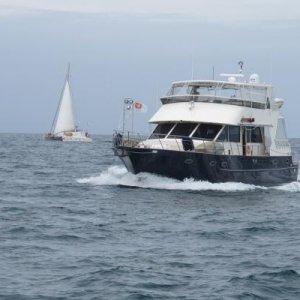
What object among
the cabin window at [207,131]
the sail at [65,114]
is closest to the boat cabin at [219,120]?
the cabin window at [207,131]

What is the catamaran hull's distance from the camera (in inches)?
1052

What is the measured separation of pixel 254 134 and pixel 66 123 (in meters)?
70.3

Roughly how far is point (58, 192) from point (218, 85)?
25.9 feet

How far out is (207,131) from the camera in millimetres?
28703

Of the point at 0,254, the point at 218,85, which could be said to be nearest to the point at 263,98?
the point at 218,85

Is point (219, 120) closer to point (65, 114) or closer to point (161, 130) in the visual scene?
point (161, 130)

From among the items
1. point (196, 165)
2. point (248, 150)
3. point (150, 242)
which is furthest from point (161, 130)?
point (150, 242)

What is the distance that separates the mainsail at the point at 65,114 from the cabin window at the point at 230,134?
69912mm

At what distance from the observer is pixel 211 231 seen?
17766 mm

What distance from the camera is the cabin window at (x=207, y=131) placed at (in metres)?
28.6

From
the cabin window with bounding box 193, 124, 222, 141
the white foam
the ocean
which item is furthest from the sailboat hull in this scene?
the ocean

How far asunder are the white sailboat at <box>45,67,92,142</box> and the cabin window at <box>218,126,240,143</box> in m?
69.9

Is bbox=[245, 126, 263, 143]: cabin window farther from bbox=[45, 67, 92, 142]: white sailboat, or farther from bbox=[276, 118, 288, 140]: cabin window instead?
bbox=[45, 67, 92, 142]: white sailboat

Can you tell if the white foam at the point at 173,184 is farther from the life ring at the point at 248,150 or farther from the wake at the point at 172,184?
the life ring at the point at 248,150
